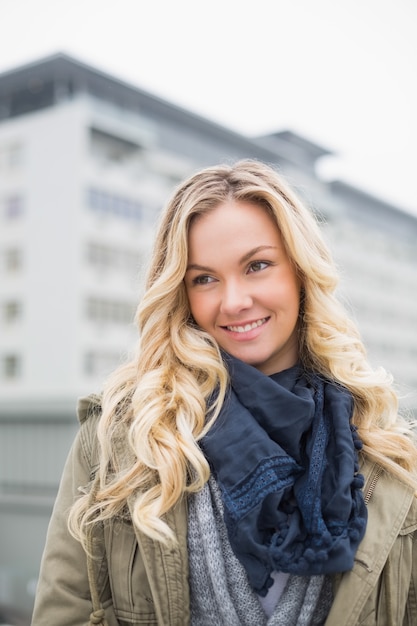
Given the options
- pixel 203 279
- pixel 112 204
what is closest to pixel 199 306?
pixel 203 279

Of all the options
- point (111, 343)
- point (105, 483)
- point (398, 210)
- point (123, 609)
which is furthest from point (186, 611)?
point (398, 210)

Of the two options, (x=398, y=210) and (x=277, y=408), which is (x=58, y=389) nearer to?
(x=398, y=210)

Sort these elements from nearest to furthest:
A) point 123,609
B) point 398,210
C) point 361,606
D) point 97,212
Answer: point 361,606, point 123,609, point 97,212, point 398,210

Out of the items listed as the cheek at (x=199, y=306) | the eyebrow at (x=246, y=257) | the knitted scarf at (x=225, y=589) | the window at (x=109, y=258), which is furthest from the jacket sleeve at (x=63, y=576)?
the window at (x=109, y=258)

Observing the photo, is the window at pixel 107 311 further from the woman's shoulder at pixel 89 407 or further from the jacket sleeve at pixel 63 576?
the jacket sleeve at pixel 63 576

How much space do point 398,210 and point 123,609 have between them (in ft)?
260

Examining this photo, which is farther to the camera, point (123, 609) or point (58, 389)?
point (58, 389)

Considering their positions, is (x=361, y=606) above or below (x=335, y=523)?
below

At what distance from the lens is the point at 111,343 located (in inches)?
1973

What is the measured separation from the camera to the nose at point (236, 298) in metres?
2.06

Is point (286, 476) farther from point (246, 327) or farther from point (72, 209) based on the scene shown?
point (72, 209)

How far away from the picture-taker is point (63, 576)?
2.05 meters

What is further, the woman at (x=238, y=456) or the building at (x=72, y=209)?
the building at (x=72, y=209)

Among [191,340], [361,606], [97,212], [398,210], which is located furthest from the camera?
[398,210]
